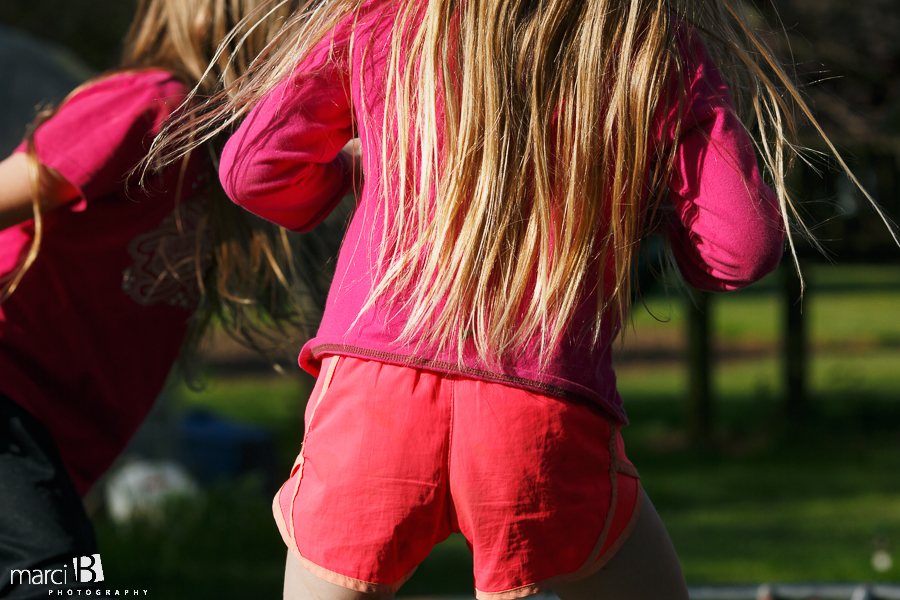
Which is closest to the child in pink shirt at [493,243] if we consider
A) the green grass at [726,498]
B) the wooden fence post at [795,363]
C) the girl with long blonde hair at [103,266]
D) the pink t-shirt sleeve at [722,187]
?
the pink t-shirt sleeve at [722,187]

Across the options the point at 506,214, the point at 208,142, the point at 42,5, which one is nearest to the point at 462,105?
the point at 506,214

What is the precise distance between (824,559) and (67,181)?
4.40 m

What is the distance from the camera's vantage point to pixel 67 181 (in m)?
1.55

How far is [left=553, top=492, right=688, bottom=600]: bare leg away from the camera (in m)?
1.32

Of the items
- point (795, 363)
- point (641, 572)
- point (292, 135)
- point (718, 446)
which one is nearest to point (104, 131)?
point (292, 135)

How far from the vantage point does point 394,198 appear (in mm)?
Answer: 1247

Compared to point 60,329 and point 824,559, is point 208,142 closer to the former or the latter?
point 60,329

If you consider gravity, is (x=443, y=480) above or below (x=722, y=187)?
below

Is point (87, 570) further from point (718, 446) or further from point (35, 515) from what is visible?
point (718, 446)

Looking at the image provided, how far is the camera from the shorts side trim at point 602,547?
1257 millimetres

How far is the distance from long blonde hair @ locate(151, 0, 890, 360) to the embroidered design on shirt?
69 centimetres

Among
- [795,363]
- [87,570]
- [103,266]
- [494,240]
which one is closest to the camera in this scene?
[494,240]

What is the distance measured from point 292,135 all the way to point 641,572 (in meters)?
0.78

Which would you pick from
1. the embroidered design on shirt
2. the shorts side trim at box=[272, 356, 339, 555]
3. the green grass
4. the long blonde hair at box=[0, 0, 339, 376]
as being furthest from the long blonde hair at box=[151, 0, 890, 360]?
the embroidered design on shirt
